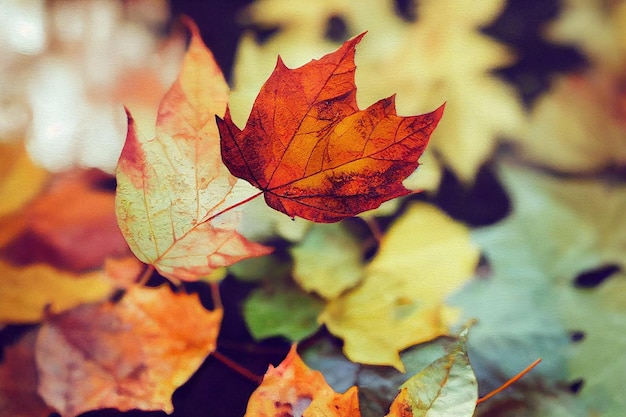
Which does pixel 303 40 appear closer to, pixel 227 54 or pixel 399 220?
pixel 227 54

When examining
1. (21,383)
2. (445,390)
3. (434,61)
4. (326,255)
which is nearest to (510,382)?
(445,390)

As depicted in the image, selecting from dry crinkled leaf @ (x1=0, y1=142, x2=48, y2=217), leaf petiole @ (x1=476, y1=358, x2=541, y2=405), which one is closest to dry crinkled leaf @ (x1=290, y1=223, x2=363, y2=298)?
leaf petiole @ (x1=476, y1=358, x2=541, y2=405)

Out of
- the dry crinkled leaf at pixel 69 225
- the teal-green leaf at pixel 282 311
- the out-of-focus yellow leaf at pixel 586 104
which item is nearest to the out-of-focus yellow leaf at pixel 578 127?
the out-of-focus yellow leaf at pixel 586 104

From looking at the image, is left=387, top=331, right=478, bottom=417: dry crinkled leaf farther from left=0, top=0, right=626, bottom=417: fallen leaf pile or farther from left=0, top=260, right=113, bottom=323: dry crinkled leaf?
left=0, top=260, right=113, bottom=323: dry crinkled leaf

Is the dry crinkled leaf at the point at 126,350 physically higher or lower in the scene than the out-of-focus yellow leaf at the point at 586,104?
lower

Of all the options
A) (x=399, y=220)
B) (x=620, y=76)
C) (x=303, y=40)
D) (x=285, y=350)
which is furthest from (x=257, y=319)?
(x=620, y=76)

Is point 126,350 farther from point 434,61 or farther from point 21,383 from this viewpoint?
point 434,61

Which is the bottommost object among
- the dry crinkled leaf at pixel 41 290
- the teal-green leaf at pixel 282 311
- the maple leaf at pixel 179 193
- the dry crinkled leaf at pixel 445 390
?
the dry crinkled leaf at pixel 41 290

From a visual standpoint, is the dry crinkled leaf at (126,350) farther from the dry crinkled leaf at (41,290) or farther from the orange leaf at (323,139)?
the orange leaf at (323,139)

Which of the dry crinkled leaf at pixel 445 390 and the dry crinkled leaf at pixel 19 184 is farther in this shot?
the dry crinkled leaf at pixel 19 184
